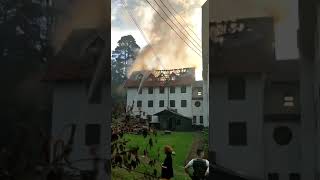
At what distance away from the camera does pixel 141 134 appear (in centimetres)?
420

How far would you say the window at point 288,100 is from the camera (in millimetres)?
3119

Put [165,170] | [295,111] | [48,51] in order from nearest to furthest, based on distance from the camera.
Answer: [295,111], [48,51], [165,170]

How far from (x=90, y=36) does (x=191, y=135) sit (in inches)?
46.3

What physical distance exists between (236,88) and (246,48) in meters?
0.30

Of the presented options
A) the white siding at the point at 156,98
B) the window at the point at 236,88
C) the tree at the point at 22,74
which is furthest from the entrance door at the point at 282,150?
the tree at the point at 22,74

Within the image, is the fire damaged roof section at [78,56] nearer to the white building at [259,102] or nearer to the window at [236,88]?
the white building at [259,102]

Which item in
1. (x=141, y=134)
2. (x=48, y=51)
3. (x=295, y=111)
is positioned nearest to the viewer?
(x=295, y=111)

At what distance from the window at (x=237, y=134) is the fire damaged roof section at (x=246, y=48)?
0.39 m

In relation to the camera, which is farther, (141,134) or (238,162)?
(141,134)

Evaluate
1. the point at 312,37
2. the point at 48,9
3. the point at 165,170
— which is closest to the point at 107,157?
the point at 165,170

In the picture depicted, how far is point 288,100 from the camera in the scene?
124 inches

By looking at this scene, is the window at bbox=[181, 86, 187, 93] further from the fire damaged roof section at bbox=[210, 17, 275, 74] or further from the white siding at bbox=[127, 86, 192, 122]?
the fire damaged roof section at bbox=[210, 17, 275, 74]

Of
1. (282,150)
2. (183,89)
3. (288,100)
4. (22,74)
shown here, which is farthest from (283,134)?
(22,74)

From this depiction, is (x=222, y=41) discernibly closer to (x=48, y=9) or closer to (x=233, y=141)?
(x=233, y=141)
